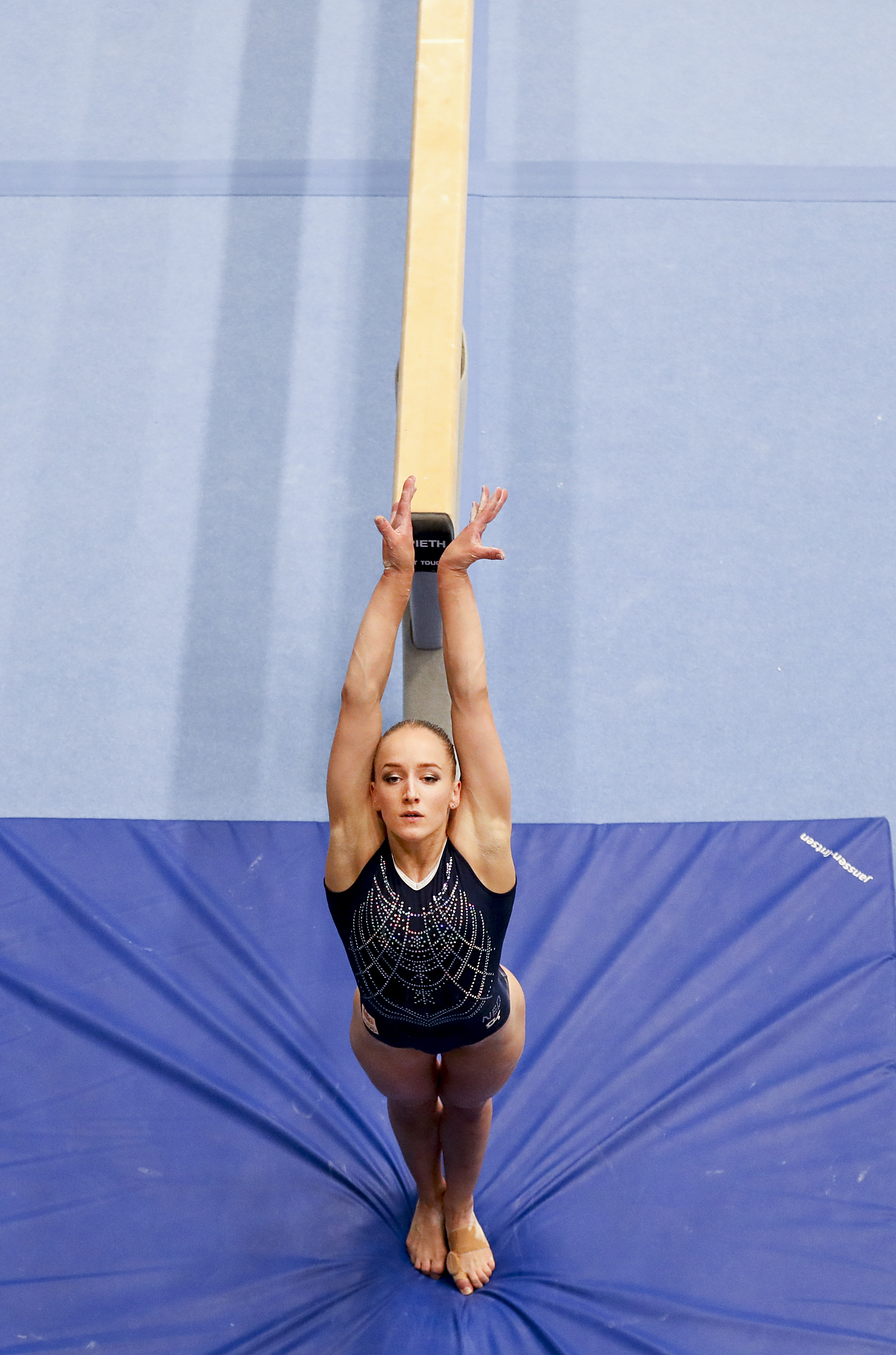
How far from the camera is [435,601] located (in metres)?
2.78

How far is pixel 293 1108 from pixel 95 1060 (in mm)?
447

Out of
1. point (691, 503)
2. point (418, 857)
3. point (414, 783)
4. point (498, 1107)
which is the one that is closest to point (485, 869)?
point (418, 857)

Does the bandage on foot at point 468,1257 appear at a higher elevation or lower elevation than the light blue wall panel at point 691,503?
lower

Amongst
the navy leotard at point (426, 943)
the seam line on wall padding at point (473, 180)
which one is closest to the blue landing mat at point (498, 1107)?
the navy leotard at point (426, 943)

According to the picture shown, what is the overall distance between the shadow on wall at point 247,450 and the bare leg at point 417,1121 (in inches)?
44.4

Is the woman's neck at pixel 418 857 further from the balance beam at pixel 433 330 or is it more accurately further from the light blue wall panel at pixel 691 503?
the light blue wall panel at pixel 691 503

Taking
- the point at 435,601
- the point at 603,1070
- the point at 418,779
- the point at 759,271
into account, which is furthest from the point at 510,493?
the point at 418,779

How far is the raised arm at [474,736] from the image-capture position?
74.4 inches

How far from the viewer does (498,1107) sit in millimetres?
2564

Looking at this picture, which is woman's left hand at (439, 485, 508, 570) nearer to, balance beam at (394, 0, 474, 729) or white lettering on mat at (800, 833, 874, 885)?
balance beam at (394, 0, 474, 729)

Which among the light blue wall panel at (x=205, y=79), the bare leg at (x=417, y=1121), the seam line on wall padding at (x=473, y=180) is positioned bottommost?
the bare leg at (x=417, y=1121)

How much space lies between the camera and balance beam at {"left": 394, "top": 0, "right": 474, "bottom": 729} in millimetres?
2475

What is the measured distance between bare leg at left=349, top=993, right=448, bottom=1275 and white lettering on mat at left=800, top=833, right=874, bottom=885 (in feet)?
3.82

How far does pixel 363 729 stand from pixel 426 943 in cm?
34
